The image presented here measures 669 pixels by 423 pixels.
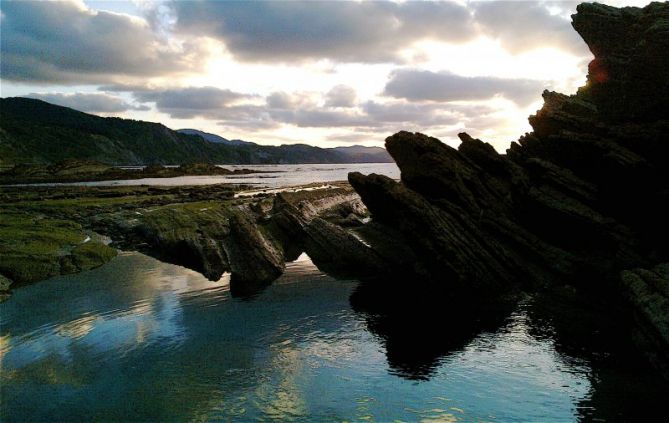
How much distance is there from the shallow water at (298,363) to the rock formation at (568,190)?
6.13m

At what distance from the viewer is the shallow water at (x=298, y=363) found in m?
19.9

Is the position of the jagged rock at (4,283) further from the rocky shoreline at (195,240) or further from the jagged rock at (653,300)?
the jagged rock at (653,300)

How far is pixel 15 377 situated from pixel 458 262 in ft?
96.8

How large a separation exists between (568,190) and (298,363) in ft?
92.4

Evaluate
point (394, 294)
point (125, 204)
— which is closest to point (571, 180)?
point (394, 294)

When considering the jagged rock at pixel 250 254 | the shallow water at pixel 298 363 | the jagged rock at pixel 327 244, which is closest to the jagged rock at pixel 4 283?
the shallow water at pixel 298 363

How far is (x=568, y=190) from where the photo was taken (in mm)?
39281

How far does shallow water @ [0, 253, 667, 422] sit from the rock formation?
6.13 m

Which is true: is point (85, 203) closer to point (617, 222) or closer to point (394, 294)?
point (394, 294)

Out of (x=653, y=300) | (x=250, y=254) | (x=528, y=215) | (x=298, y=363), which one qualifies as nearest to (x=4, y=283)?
(x=250, y=254)

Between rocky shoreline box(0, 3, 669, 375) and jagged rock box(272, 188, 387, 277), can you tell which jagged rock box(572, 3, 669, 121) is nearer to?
rocky shoreline box(0, 3, 669, 375)

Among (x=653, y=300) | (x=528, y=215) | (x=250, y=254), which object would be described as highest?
(x=528, y=215)

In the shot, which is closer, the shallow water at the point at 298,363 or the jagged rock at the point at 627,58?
the shallow water at the point at 298,363

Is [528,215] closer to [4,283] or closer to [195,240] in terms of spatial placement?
[195,240]
